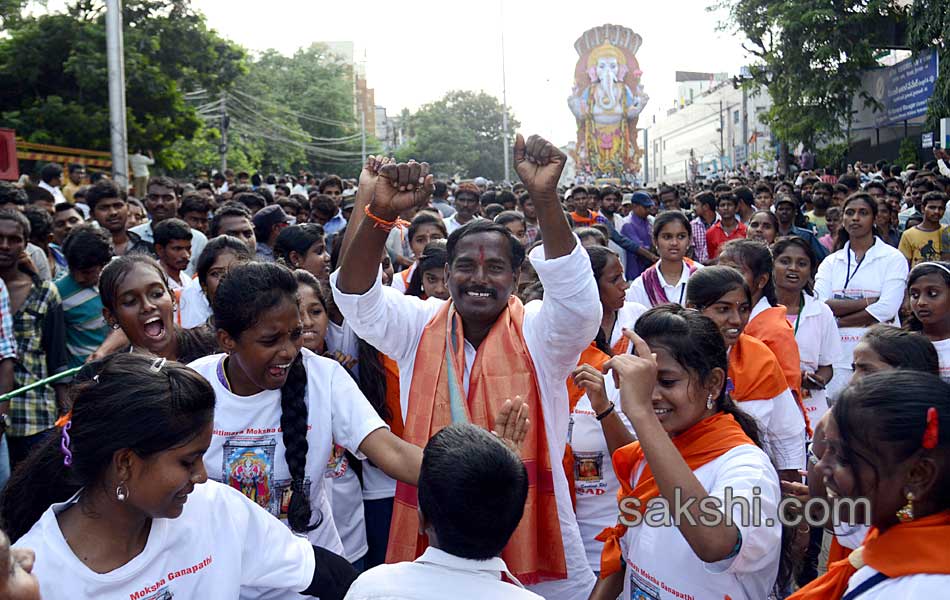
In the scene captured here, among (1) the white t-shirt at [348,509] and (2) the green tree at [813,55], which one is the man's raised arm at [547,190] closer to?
(1) the white t-shirt at [348,509]

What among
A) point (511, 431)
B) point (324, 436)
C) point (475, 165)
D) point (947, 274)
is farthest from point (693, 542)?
point (475, 165)

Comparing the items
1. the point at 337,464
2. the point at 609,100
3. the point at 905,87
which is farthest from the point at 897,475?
the point at 609,100

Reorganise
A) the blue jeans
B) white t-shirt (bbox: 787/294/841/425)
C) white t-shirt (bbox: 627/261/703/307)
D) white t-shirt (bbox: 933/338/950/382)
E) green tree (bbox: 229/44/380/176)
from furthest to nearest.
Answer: green tree (bbox: 229/44/380/176) < white t-shirt (bbox: 627/261/703/307) < white t-shirt (bbox: 787/294/841/425) < white t-shirt (bbox: 933/338/950/382) < the blue jeans

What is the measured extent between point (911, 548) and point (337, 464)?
1.91 meters

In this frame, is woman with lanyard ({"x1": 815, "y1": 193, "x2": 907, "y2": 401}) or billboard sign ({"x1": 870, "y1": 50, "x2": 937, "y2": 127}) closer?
woman with lanyard ({"x1": 815, "y1": 193, "x2": 907, "y2": 401})

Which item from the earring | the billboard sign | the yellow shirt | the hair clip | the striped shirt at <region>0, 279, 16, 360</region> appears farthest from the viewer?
the billboard sign

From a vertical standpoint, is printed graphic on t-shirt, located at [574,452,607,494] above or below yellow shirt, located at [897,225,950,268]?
below

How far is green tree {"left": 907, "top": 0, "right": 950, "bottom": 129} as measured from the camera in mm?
17266

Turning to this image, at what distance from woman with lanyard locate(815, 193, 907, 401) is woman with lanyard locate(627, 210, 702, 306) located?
0.92 metres

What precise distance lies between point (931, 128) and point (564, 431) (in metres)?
18.5

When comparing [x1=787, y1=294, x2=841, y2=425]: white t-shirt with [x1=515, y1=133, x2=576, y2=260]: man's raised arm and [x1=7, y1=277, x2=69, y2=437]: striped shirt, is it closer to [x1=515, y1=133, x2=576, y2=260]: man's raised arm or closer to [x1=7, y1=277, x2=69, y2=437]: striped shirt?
[x1=515, y1=133, x2=576, y2=260]: man's raised arm

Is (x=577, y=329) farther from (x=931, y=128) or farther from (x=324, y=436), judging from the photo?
(x=931, y=128)

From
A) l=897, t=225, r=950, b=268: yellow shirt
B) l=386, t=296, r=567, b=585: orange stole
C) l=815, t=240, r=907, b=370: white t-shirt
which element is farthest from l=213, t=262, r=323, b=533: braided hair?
l=897, t=225, r=950, b=268: yellow shirt

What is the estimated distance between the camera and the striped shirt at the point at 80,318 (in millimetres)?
4340
